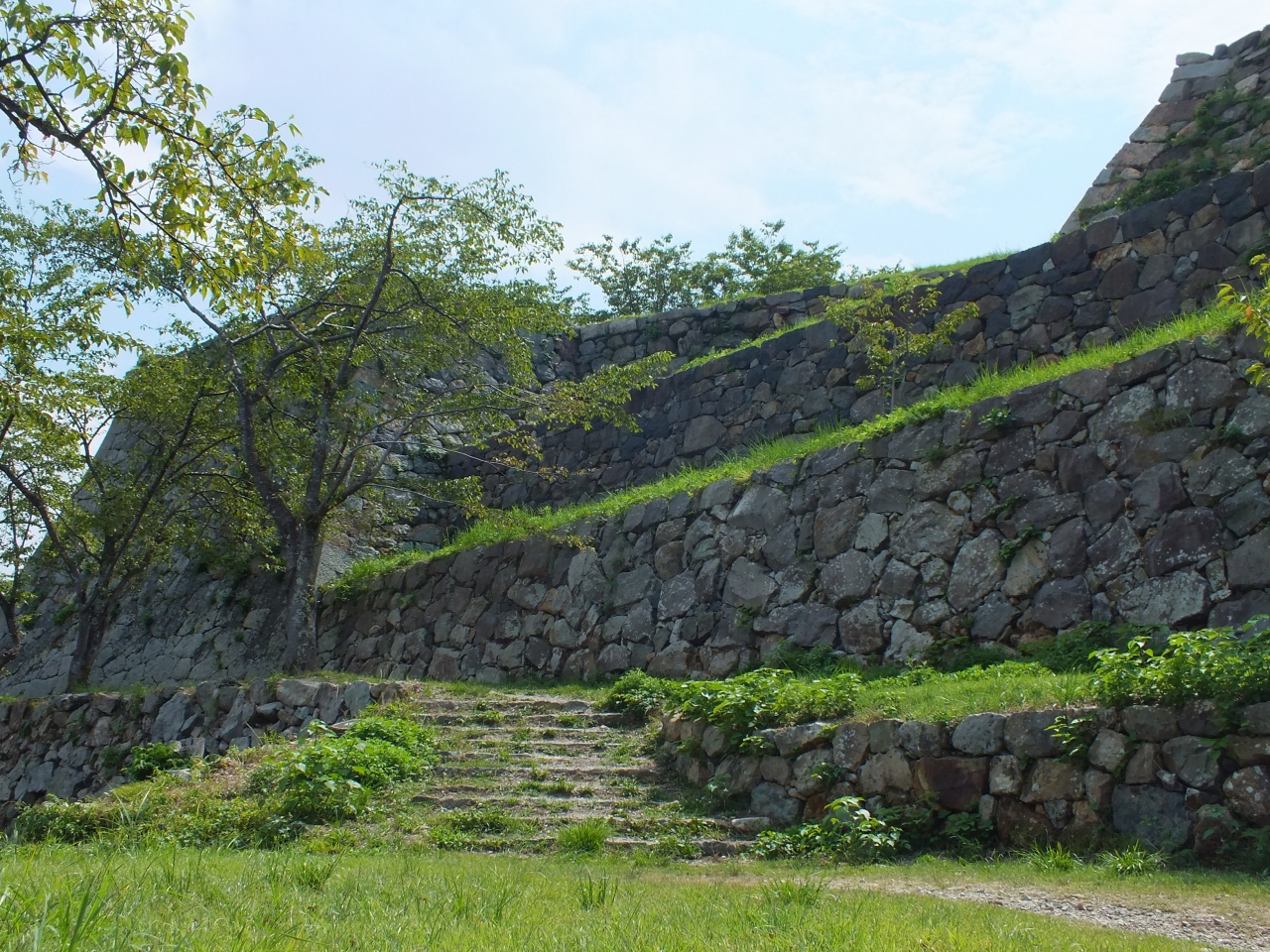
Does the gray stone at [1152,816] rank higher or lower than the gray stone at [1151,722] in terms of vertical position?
lower

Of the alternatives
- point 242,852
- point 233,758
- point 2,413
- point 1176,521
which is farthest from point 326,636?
point 1176,521

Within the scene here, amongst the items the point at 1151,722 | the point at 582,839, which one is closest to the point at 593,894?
the point at 582,839

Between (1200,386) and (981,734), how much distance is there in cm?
353

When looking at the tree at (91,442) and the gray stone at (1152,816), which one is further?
the tree at (91,442)

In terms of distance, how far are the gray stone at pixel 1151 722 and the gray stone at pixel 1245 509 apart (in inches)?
90.5

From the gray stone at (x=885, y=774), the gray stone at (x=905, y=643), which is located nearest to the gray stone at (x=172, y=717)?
the gray stone at (x=905, y=643)

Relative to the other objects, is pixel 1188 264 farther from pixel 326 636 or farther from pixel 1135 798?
pixel 326 636

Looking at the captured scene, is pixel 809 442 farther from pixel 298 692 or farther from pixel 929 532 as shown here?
pixel 298 692

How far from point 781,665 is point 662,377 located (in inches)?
277

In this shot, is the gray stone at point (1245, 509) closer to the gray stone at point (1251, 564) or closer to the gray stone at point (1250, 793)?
the gray stone at point (1251, 564)

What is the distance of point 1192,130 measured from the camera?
1332 cm

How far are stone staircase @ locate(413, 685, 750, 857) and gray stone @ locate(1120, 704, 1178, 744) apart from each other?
231 cm

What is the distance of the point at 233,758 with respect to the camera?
8711mm

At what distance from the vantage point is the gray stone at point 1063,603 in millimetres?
7703
